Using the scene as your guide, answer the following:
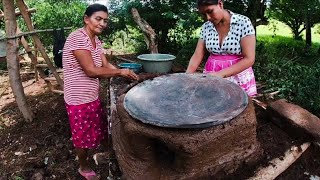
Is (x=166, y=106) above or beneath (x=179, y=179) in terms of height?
above

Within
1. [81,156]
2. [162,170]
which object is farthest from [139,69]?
[162,170]

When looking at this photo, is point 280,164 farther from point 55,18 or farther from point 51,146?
point 55,18

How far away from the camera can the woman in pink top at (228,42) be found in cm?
247

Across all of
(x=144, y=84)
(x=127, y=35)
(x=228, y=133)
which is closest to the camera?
(x=228, y=133)

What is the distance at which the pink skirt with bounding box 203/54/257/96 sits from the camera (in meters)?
2.61

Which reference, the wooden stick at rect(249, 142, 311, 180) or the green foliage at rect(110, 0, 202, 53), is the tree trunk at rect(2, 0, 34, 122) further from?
the wooden stick at rect(249, 142, 311, 180)

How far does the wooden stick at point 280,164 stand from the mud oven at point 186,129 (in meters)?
0.11

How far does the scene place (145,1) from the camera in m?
7.11

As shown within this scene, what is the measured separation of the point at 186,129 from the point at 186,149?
12cm

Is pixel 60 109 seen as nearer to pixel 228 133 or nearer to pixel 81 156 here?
pixel 81 156

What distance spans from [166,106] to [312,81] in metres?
3.08

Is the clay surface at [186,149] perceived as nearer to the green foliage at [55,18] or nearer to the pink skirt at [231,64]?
the pink skirt at [231,64]

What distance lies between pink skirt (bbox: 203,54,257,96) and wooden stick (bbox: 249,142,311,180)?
0.55m

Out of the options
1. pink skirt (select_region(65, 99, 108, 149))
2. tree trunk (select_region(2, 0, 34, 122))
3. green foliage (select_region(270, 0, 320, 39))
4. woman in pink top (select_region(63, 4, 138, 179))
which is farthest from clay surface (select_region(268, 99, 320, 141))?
green foliage (select_region(270, 0, 320, 39))
